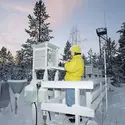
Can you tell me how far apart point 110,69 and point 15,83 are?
15.6 metres

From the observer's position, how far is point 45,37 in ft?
76.2

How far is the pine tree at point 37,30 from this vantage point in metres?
23.3

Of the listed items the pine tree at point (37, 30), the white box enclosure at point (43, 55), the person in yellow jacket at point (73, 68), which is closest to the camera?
the person in yellow jacket at point (73, 68)

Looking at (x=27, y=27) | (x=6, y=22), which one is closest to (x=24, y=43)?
(x=27, y=27)

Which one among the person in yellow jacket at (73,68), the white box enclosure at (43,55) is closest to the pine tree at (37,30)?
the white box enclosure at (43,55)

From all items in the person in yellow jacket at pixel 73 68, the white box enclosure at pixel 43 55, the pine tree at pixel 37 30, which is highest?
the pine tree at pixel 37 30

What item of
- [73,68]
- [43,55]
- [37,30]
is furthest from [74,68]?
[37,30]

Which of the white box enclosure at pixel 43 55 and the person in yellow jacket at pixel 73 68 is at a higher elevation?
the white box enclosure at pixel 43 55

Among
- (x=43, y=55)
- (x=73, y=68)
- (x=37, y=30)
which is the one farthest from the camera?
(x=37, y=30)

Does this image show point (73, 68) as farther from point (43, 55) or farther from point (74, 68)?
point (43, 55)

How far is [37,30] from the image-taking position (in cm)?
2356

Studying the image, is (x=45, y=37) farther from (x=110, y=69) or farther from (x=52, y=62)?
(x=52, y=62)

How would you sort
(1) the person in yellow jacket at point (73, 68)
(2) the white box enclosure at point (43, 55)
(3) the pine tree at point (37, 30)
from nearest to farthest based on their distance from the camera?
(1) the person in yellow jacket at point (73, 68) → (2) the white box enclosure at point (43, 55) → (3) the pine tree at point (37, 30)

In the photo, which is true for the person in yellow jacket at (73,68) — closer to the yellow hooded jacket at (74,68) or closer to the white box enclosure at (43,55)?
the yellow hooded jacket at (74,68)
